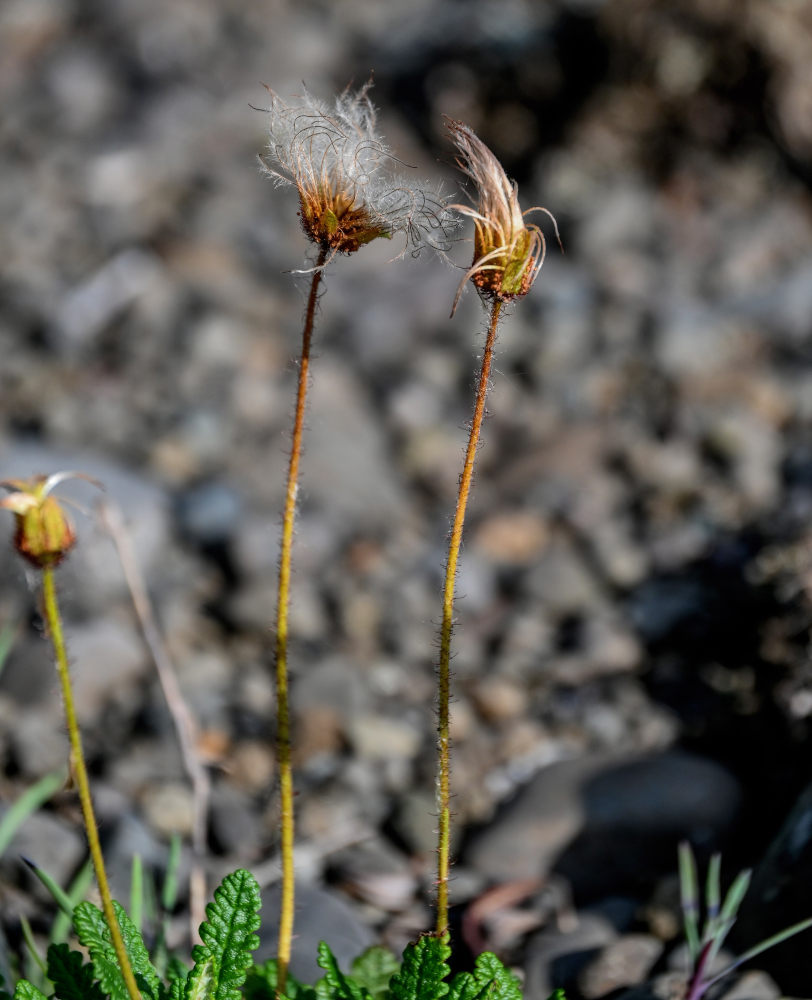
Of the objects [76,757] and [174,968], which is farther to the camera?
[174,968]

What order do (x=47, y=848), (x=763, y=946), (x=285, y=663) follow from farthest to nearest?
(x=47, y=848) → (x=763, y=946) → (x=285, y=663)

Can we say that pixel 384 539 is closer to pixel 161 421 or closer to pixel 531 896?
pixel 161 421

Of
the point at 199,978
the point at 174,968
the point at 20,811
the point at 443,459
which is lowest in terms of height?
the point at 199,978

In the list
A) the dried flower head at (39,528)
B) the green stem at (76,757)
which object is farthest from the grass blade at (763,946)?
the dried flower head at (39,528)

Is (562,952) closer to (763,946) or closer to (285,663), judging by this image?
(763,946)

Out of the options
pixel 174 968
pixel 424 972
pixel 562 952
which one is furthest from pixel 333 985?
pixel 562 952

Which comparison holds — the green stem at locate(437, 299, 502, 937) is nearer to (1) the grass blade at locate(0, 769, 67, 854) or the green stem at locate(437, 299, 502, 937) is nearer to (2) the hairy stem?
(2) the hairy stem
